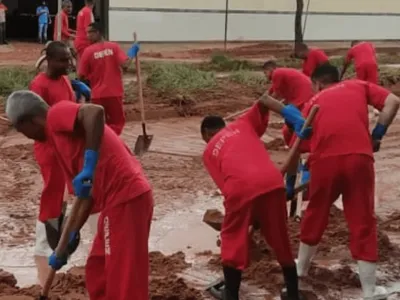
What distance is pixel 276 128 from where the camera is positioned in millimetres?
14570

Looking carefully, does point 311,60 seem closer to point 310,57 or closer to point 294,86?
point 310,57

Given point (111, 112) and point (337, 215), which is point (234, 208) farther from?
point (111, 112)

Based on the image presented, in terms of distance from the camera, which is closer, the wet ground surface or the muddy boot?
the muddy boot

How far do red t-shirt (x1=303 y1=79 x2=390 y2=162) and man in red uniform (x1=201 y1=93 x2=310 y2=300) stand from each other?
0.37 metres

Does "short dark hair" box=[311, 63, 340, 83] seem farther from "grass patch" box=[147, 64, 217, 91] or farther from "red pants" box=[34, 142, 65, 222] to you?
"grass patch" box=[147, 64, 217, 91]

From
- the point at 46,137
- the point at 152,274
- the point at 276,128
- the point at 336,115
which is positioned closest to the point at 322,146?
the point at 336,115

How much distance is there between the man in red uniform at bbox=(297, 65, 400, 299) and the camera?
20.4ft

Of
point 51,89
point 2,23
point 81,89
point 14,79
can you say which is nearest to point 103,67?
point 81,89

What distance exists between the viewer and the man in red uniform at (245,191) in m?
5.91

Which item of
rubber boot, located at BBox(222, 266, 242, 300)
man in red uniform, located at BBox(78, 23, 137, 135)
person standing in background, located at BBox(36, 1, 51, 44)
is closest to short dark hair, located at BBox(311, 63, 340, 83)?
rubber boot, located at BBox(222, 266, 242, 300)

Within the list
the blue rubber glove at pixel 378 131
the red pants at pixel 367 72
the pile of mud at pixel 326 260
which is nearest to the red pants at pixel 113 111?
the red pants at pixel 367 72

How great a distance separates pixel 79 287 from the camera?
6.63 meters

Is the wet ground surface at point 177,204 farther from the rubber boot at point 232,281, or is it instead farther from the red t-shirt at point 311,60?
the red t-shirt at point 311,60

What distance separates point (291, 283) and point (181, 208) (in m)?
3.23
